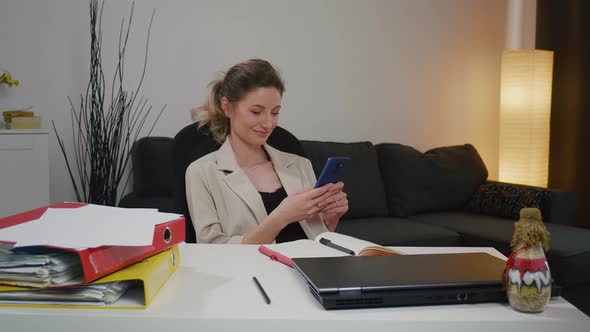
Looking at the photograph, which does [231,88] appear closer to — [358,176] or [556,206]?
[358,176]

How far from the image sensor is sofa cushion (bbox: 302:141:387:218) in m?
3.30

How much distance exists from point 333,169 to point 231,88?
0.57 metres

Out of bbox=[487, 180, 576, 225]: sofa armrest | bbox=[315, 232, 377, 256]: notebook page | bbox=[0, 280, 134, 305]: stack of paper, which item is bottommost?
bbox=[487, 180, 576, 225]: sofa armrest

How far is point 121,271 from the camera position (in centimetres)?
85

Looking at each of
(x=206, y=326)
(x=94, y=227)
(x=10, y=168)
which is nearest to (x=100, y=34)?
(x=10, y=168)

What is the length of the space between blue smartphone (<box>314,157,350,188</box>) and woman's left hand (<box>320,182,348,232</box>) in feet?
0.12

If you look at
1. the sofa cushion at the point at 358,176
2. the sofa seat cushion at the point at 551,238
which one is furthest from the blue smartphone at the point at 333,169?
the sofa cushion at the point at 358,176

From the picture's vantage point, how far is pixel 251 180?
193 centimetres

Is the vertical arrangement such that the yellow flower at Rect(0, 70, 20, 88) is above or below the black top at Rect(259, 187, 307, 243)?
above

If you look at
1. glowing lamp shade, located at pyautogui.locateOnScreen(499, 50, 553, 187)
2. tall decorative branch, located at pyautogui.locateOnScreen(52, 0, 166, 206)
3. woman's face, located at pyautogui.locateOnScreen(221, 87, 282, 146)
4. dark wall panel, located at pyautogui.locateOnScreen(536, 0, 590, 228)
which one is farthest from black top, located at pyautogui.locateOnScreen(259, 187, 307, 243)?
dark wall panel, located at pyautogui.locateOnScreen(536, 0, 590, 228)

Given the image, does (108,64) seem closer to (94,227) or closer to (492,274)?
(94,227)

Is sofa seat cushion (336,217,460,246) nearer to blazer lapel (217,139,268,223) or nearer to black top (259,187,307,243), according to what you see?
black top (259,187,307,243)

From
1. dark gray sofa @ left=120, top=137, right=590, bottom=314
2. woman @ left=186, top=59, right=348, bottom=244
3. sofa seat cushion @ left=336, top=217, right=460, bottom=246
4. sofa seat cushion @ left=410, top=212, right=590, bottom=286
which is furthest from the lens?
sofa seat cushion @ left=336, top=217, right=460, bottom=246

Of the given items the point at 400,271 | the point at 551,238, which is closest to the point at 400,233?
the point at 551,238
